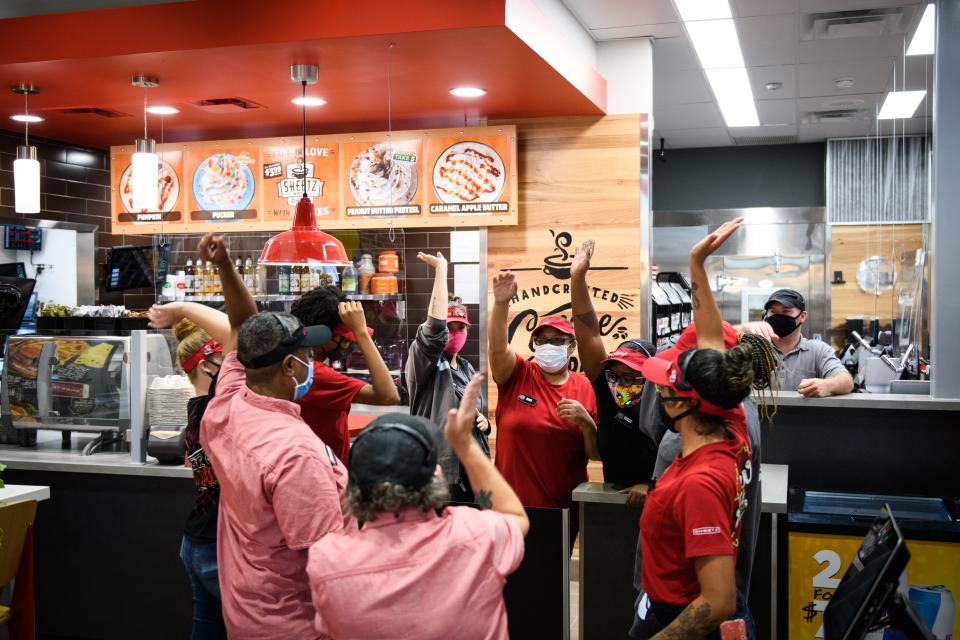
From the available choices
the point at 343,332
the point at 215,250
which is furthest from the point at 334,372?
the point at 215,250

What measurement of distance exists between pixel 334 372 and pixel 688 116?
21.4 ft

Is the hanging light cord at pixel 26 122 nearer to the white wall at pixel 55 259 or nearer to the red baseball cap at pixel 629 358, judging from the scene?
the white wall at pixel 55 259

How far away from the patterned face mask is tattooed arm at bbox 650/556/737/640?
3.71ft

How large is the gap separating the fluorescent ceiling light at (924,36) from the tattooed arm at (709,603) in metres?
4.46

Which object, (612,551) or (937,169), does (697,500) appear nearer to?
(612,551)

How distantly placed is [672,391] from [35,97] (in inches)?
188

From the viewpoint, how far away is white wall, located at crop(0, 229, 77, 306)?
7359 millimetres

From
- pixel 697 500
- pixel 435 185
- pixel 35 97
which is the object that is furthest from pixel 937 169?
pixel 35 97

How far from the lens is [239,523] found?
2322mm

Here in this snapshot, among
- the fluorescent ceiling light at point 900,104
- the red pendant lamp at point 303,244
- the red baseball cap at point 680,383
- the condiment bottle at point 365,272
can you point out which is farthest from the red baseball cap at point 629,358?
the fluorescent ceiling light at point 900,104

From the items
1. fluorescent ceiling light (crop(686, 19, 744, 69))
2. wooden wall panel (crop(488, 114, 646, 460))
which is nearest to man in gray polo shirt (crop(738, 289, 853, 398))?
wooden wall panel (crop(488, 114, 646, 460))

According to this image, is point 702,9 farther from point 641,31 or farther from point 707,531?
point 707,531

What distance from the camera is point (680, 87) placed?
7504 millimetres

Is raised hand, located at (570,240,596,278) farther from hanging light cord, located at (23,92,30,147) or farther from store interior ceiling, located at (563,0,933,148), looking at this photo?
hanging light cord, located at (23,92,30,147)
